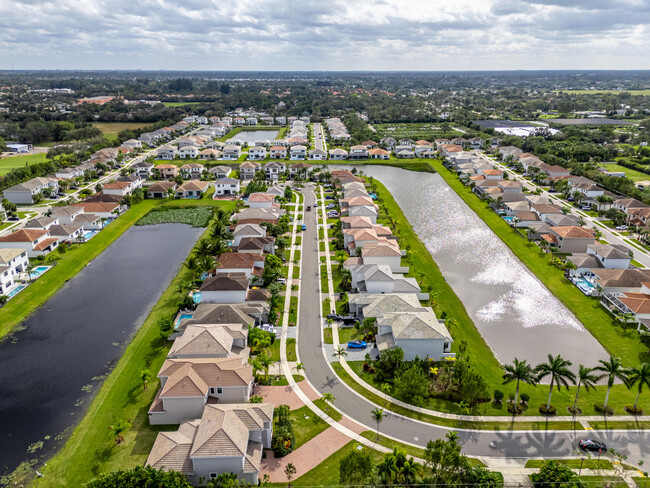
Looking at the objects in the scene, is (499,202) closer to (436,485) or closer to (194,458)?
(436,485)

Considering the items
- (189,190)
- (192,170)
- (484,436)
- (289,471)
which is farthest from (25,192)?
(484,436)

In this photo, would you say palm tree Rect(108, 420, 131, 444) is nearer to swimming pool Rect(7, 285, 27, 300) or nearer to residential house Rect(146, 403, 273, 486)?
residential house Rect(146, 403, 273, 486)

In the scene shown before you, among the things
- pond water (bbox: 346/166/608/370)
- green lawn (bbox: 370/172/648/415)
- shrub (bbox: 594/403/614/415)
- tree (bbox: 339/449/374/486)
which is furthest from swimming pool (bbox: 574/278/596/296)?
tree (bbox: 339/449/374/486)

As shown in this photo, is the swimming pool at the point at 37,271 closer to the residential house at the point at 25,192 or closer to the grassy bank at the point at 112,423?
the grassy bank at the point at 112,423

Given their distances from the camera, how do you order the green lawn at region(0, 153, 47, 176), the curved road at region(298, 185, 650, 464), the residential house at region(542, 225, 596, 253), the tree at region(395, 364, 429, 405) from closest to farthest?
the curved road at region(298, 185, 650, 464), the tree at region(395, 364, 429, 405), the residential house at region(542, 225, 596, 253), the green lawn at region(0, 153, 47, 176)

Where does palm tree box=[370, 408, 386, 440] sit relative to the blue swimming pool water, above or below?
below

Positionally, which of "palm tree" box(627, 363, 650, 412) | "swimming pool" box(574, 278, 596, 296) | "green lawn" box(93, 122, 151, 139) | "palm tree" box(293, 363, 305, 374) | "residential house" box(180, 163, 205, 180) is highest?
"green lawn" box(93, 122, 151, 139)

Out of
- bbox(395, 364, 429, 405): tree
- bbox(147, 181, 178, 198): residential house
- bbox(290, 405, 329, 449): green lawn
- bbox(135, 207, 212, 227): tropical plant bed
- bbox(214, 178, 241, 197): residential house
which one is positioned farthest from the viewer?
bbox(214, 178, 241, 197): residential house

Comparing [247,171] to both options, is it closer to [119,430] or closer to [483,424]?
[119,430]
